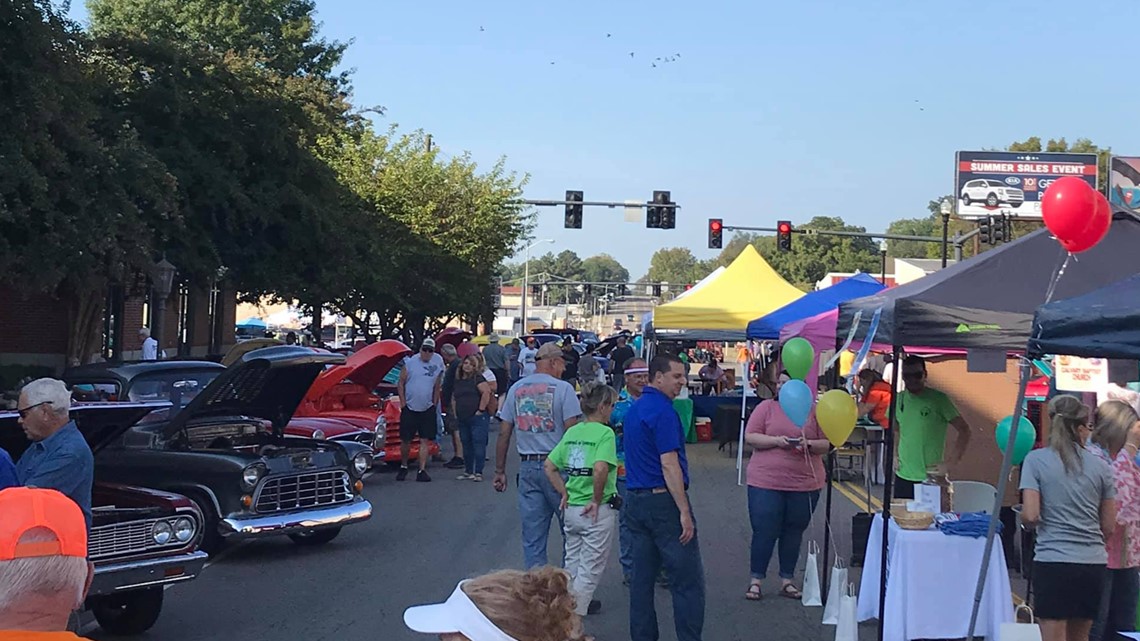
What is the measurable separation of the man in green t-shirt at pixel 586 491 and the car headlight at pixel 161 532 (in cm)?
244

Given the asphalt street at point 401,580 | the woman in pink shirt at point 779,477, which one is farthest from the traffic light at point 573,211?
the woman in pink shirt at point 779,477

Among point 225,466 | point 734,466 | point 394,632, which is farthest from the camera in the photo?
point 734,466

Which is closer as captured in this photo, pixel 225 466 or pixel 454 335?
pixel 225 466

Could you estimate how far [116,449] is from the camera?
402 inches

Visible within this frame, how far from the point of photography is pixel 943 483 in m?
9.54

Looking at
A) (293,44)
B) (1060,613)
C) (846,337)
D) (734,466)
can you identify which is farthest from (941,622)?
(293,44)

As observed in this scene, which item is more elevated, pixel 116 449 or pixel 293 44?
pixel 293 44

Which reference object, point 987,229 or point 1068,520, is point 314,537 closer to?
point 1068,520

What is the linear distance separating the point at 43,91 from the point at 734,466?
11884 mm

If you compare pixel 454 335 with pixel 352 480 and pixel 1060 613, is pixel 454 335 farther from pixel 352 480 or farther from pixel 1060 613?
pixel 1060 613

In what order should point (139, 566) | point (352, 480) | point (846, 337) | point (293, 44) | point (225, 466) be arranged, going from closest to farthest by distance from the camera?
point (139, 566) < point (846, 337) < point (225, 466) < point (352, 480) < point (293, 44)

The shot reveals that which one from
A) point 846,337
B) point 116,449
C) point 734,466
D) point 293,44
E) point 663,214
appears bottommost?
point 734,466

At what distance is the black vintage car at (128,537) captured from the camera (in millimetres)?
7195

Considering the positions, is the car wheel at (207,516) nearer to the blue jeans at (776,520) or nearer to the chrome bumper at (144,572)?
the chrome bumper at (144,572)
